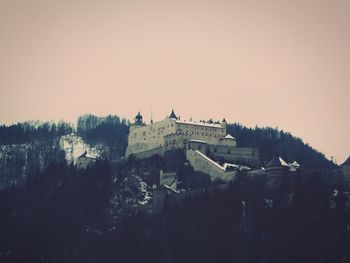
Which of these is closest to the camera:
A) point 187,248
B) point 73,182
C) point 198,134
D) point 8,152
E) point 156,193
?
point 187,248

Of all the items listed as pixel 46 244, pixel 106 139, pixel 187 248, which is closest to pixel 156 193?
pixel 187 248

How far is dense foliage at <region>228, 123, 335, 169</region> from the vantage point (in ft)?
360

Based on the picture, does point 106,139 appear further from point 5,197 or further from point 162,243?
point 162,243

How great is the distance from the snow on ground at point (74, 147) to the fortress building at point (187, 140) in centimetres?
2963

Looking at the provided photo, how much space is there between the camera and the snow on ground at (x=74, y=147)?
482 ft

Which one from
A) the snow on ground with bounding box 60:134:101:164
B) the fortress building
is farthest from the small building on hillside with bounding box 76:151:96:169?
the snow on ground with bounding box 60:134:101:164

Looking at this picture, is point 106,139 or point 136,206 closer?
point 136,206

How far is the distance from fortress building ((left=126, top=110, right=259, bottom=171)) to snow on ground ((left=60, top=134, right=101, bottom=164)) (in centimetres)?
2963

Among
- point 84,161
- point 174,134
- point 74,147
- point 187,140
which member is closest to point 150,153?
point 174,134

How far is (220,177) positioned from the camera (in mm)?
92000

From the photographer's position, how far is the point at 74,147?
155m

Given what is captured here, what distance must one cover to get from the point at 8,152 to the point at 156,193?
2633 inches

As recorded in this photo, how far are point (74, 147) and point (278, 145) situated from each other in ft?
165

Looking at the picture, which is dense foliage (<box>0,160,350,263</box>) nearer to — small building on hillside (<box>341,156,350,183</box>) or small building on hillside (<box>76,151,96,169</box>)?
small building on hillside (<box>341,156,350,183</box>)
